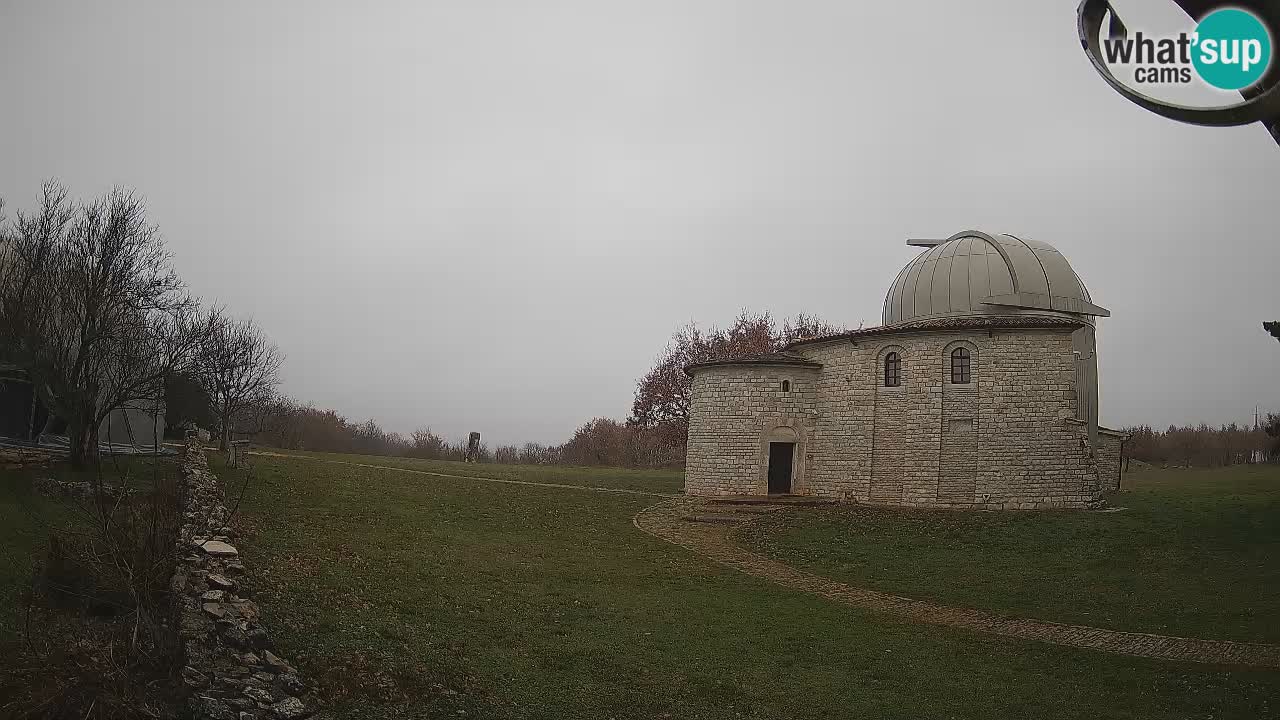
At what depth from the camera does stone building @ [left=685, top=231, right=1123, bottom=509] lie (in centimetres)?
2236

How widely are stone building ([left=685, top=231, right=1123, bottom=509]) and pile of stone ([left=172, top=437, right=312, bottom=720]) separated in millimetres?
19906

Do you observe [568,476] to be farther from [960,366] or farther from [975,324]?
[975,324]

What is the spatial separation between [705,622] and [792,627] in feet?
4.40

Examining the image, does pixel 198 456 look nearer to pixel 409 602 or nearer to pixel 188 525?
pixel 188 525

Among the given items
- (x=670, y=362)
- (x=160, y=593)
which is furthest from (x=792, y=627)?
(x=670, y=362)

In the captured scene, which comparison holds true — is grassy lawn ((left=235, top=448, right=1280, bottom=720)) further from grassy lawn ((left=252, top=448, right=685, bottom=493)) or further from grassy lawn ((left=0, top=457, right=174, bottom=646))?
grassy lawn ((left=252, top=448, right=685, bottom=493))

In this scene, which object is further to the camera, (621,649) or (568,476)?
(568,476)

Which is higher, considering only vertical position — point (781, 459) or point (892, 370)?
point (892, 370)

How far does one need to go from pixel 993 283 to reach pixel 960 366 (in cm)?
328

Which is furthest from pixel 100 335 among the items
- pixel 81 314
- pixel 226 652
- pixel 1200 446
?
pixel 1200 446

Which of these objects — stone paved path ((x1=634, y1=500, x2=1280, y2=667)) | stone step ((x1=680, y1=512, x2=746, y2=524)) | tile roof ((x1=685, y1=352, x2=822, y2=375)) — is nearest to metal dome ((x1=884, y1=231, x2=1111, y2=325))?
tile roof ((x1=685, y1=352, x2=822, y2=375))

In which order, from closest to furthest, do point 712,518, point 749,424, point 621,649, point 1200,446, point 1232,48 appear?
point 1232,48 < point 621,649 < point 712,518 < point 749,424 < point 1200,446

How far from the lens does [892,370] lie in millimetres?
24703

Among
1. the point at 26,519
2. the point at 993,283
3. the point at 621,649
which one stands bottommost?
the point at 621,649
